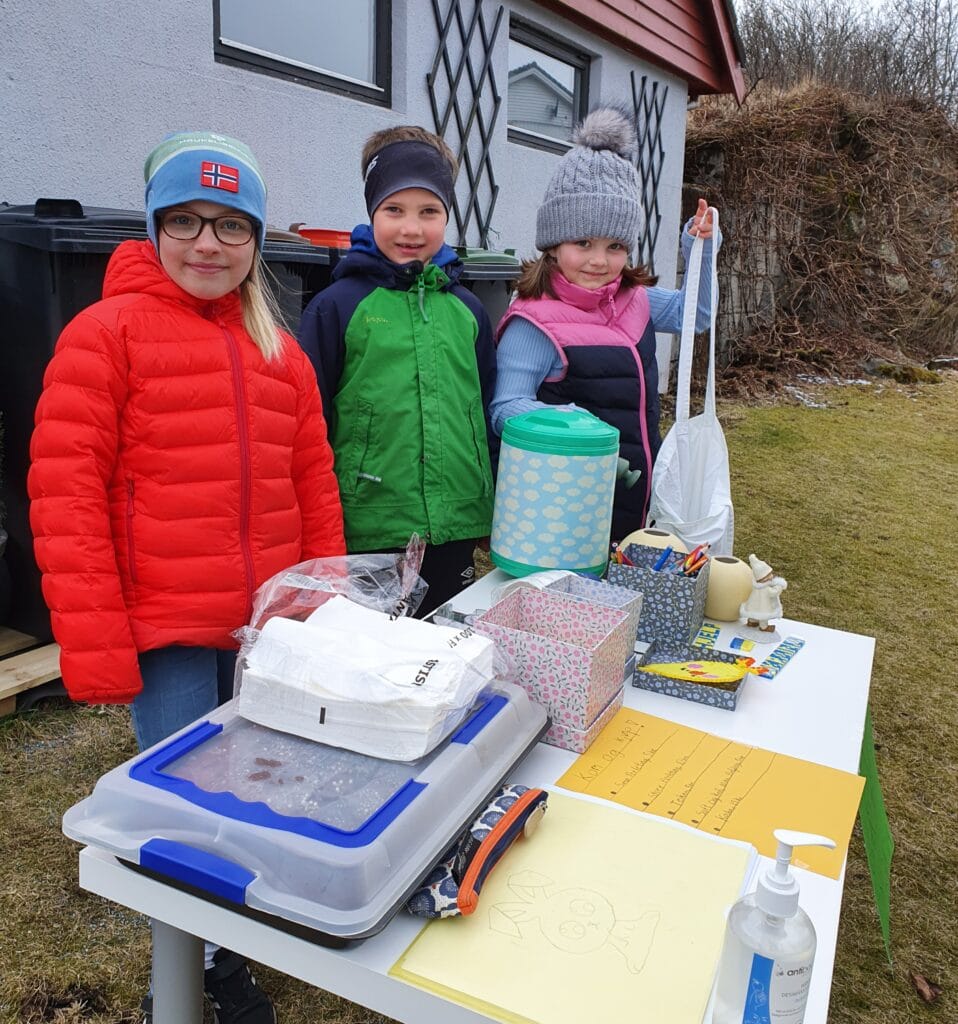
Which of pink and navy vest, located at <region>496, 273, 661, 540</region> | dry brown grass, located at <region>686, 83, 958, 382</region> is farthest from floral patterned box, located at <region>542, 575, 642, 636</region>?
dry brown grass, located at <region>686, 83, 958, 382</region>

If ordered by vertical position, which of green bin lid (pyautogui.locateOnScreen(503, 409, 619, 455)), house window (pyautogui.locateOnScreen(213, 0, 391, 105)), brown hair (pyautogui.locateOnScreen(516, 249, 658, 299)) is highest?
house window (pyautogui.locateOnScreen(213, 0, 391, 105))

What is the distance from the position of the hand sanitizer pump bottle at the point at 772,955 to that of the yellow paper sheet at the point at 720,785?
301mm

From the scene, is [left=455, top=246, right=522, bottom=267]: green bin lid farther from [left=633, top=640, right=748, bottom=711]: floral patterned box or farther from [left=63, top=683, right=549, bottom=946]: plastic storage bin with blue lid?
[left=63, top=683, right=549, bottom=946]: plastic storage bin with blue lid

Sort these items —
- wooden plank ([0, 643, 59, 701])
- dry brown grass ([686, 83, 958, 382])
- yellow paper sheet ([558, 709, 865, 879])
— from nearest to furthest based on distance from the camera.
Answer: yellow paper sheet ([558, 709, 865, 879]) → wooden plank ([0, 643, 59, 701]) → dry brown grass ([686, 83, 958, 382])

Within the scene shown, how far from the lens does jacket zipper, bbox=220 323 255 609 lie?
1.54 metres

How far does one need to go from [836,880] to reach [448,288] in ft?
4.75

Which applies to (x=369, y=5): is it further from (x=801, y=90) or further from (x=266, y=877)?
(x=801, y=90)

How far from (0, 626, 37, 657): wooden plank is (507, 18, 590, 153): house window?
Answer: 4.52 m

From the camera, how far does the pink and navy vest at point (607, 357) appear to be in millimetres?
2057

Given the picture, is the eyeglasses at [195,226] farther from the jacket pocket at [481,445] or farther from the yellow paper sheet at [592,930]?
the yellow paper sheet at [592,930]

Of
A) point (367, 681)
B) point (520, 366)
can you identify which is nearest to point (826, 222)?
point (520, 366)

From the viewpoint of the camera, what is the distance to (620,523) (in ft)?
7.50

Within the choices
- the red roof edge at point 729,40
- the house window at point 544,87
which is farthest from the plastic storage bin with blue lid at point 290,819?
the red roof edge at point 729,40

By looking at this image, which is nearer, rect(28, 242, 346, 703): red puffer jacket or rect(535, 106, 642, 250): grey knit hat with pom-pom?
rect(28, 242, 346, 703): red puffer jacket
